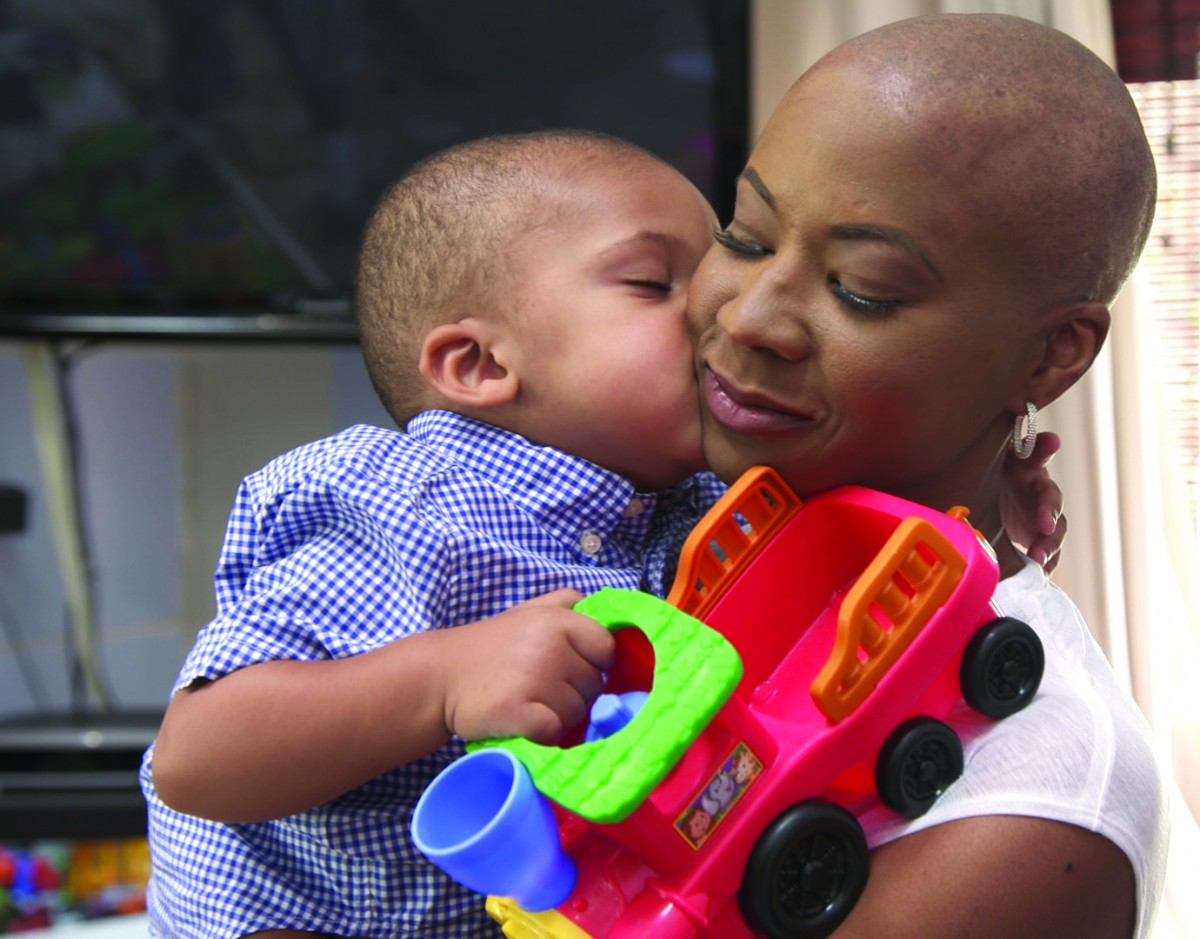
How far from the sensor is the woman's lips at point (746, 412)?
0.78 metres

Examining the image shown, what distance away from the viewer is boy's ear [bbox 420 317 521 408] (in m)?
1.00

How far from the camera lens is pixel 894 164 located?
0.72 m

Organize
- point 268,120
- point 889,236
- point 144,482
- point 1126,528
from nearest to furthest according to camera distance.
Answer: point 889,236 < point 1126,528 < point 268,120 < point 144,482

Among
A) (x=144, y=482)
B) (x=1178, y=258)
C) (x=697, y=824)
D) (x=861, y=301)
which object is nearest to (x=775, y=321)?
(x=861, y=301)

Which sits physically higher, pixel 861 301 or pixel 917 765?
pixel 861 301

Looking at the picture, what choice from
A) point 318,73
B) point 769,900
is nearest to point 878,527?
point 769,900

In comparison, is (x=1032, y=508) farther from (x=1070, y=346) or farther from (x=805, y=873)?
(x=805, y=873)

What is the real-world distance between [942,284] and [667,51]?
67.9 inches

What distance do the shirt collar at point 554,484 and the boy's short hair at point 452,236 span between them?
0.11 m

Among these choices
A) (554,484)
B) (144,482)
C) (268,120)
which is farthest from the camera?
(144,482)

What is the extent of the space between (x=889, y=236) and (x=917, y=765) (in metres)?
0.30

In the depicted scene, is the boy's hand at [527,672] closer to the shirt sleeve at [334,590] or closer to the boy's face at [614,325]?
the shirt sleeve at [334,590]

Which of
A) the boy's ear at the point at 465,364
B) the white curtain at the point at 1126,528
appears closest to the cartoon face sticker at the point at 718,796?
the boy's ear at the point at 465,364

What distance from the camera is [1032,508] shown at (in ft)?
3.52
